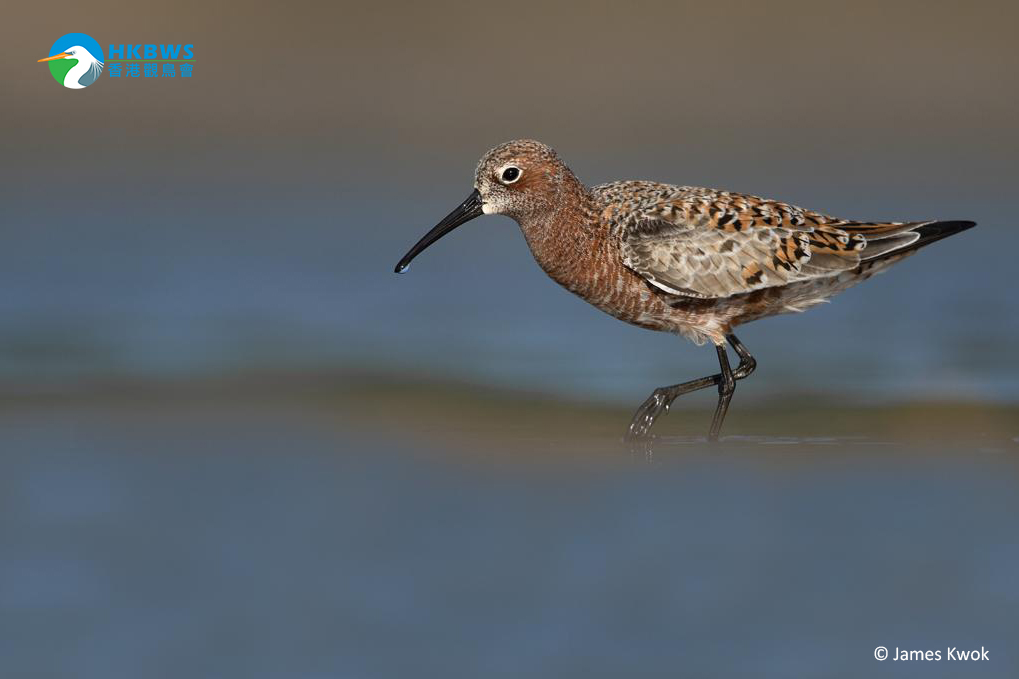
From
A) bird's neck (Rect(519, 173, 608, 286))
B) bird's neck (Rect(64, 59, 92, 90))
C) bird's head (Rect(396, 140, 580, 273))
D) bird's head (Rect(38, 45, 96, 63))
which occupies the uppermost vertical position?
bird's head (Rect(38, 45, 96, 63))

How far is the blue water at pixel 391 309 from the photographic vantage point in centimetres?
1362

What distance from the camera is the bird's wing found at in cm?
1127

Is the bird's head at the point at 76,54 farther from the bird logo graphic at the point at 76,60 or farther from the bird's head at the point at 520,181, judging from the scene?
the bird's head at the point at 520,181

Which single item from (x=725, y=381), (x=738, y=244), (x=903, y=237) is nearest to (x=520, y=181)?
(x=738, y=244)

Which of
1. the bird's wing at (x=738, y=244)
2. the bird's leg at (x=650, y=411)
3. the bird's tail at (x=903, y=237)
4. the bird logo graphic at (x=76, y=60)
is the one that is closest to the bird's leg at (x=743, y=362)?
the bird's leg at (x=650, y=411)

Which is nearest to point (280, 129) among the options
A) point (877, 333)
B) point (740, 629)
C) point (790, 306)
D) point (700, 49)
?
point (700, 49)

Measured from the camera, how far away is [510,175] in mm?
11523

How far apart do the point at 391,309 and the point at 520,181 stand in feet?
13.7

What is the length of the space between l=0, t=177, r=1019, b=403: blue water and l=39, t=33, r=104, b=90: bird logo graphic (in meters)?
2.93

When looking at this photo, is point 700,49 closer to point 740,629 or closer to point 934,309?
point 934,309

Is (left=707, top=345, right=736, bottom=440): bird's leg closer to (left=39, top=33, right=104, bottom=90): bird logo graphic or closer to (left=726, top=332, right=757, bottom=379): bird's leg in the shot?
(left=726, top=332, right=757, bottom=379): bird's leg

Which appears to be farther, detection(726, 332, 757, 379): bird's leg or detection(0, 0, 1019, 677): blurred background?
detection(726, 332, 757, 379): bird's leg

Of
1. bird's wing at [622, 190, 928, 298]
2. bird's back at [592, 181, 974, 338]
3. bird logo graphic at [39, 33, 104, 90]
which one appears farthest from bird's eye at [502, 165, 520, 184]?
bird logo graphic at [39, 33, 104, 90]

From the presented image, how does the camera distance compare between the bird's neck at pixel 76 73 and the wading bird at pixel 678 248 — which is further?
the bird's neck at pixel 76 73
